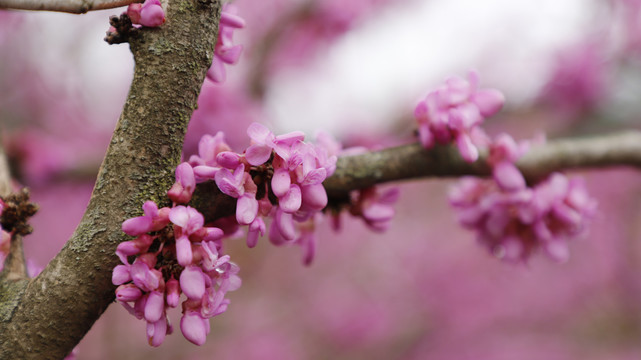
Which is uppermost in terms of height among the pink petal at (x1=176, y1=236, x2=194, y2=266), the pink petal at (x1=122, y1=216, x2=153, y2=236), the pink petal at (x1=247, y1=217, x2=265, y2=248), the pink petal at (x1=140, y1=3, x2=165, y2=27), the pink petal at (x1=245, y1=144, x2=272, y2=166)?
the pink petal at (x1=140, y1=3, x2=165, y2=27)

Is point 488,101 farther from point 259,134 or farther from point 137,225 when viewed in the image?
point 137,225

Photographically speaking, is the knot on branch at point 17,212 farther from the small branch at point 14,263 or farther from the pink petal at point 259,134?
the pink petal at point 259,134

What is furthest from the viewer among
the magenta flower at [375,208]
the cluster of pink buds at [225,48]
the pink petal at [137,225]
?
the magenta flower at [375,208]

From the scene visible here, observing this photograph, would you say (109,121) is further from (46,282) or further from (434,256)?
(46,282)

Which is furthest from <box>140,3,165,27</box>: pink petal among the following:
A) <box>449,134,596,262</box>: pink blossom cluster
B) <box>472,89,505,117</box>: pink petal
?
<box>449,134,596,262</box>: pink blossom cluster

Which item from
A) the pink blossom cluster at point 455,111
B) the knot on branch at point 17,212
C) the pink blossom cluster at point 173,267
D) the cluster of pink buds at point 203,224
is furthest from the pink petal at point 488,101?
the knot on branch at point 17,212

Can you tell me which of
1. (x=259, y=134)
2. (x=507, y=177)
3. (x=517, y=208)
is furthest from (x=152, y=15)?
(x=517, y=208)

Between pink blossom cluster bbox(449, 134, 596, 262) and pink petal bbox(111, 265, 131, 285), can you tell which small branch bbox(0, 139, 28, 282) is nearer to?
pink petal bbox(111, 265, 131, 285)
